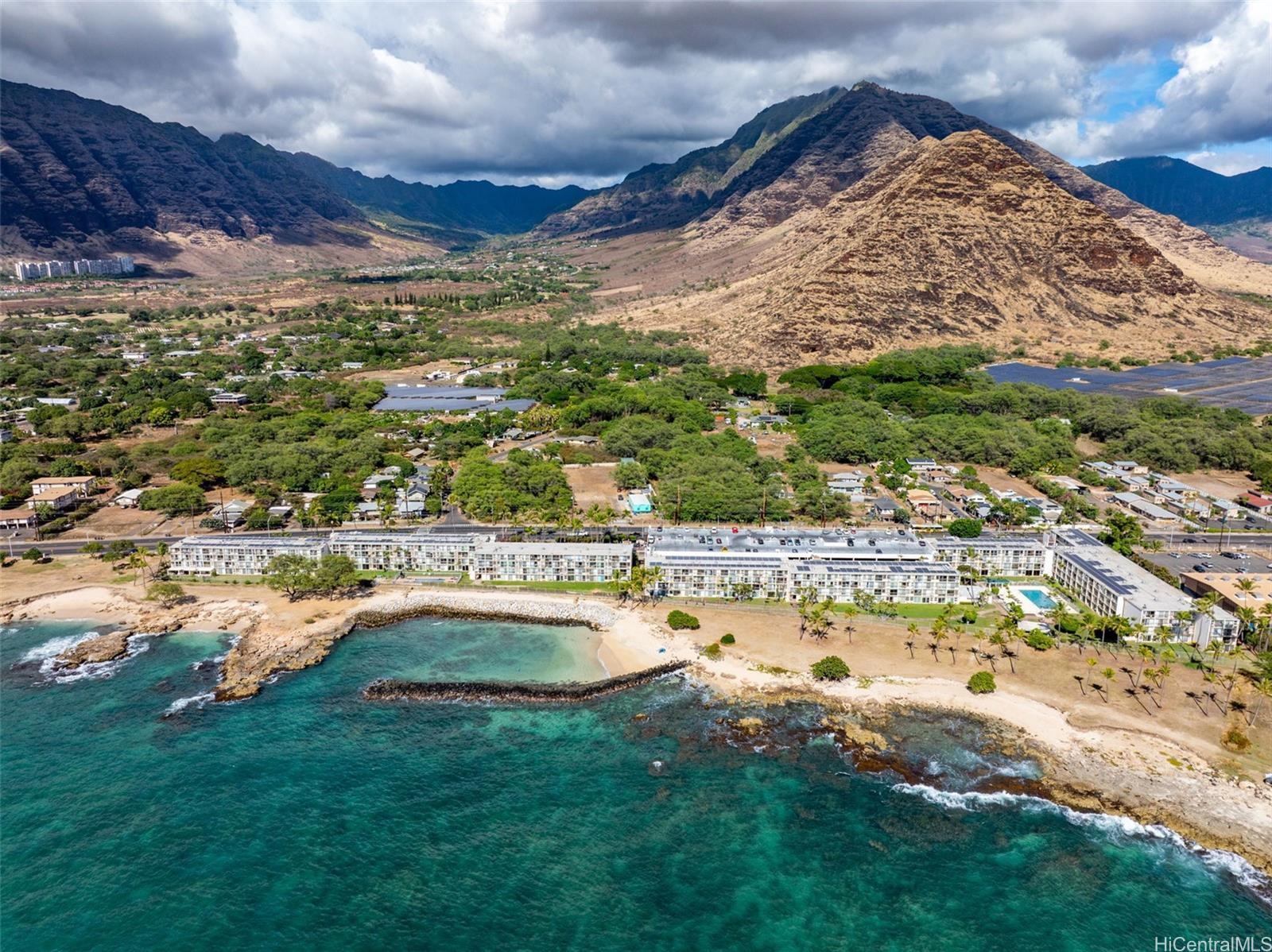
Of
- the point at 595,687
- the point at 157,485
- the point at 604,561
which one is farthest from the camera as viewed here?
the point at 157,485

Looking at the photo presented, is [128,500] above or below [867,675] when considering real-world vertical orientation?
above

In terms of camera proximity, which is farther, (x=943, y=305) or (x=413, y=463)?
(x=943, y=305)

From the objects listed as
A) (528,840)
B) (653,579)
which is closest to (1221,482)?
(653,579)

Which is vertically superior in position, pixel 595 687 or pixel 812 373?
pixel 812 373

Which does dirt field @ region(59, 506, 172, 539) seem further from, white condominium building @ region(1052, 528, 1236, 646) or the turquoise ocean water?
white condominium building @ region(1052, 528, 1236, 646)

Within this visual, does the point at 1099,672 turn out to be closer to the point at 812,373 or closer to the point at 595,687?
the point at 595,687

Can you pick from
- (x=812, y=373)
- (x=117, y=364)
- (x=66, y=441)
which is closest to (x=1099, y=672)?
(x=812, y=373)

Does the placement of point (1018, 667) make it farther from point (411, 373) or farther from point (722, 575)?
point (411, 373)

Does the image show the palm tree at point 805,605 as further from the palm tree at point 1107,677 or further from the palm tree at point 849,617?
the palm tree at point 1107,677
